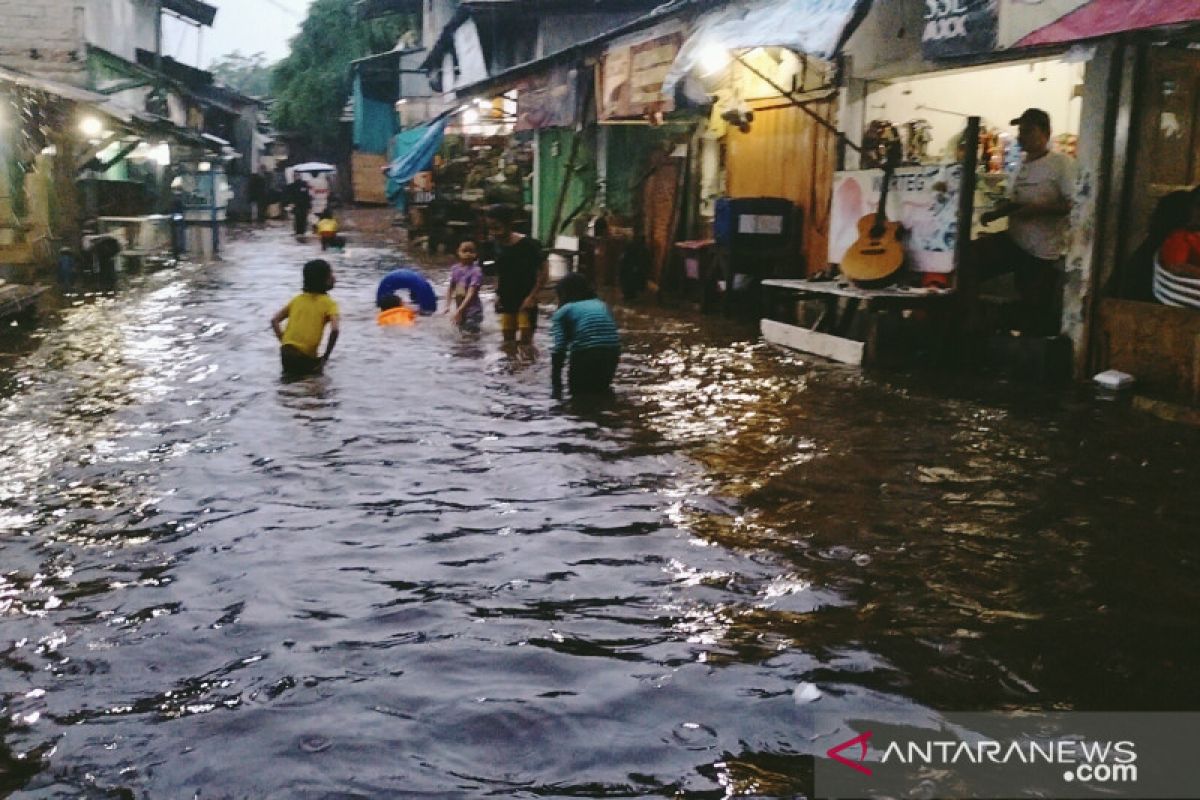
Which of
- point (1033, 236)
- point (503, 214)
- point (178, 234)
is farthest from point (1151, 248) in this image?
point (178, 234)

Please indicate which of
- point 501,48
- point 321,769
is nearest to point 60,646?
point 321,769

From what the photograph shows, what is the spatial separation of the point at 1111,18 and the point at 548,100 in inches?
602

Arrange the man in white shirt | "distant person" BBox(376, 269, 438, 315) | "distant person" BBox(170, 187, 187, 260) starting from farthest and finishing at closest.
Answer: "distant person" BBox(170, 187, 187, 260), "distant person" BBox(376, 269, 438, 315), the man in white shirt

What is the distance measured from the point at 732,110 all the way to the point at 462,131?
16893 millimetres

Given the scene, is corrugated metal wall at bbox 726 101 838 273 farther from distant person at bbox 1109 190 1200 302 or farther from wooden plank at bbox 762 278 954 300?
distant person at bbox 1109 190 1200 302

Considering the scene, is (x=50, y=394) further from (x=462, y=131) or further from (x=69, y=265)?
(x=462, y=131)

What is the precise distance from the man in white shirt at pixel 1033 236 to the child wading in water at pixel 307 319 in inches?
261

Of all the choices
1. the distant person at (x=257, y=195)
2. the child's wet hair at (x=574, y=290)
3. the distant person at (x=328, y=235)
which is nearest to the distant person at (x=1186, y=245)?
the child's wet hair at (x=574, y=290)

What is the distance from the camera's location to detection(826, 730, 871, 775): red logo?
12.4ft

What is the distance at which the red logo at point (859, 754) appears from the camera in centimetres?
379

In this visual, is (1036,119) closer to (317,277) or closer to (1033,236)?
(1033,236)

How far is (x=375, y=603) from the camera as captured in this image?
17.4 ft

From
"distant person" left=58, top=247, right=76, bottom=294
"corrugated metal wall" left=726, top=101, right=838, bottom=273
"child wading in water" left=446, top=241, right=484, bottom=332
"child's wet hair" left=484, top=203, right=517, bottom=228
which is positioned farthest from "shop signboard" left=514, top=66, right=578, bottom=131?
"distant person" left=58, top=247, right=76, bottom=294

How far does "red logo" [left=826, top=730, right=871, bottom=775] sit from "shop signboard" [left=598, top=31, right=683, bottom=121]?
14.4 metres
